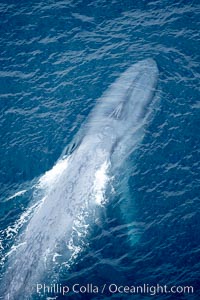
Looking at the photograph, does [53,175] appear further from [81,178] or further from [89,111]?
[89,111]

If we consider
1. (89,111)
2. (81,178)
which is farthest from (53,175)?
(89,111)

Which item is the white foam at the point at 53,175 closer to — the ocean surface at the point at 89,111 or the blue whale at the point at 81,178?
the blue whale at the point at 81,178

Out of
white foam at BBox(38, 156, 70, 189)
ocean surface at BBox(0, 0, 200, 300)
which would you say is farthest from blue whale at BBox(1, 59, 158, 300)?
ocean surface at BBox(0, 0, 200, 300)

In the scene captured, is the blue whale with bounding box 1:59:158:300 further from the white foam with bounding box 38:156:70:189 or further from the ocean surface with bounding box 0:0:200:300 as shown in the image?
the ocean surface with bounding box 0:0:200:300

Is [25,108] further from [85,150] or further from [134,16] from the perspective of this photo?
[134,16]

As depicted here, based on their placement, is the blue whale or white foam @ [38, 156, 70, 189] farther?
white foam @ [38, 156, 70, 189]

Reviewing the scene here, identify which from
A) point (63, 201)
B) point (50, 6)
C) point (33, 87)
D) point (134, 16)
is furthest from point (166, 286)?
point (50, 6)

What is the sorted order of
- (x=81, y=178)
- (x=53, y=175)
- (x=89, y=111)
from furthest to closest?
(x=89, y=111) → (x=53, y=175) → (x=81, y=178)

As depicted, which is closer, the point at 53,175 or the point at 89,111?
the point at 53,175

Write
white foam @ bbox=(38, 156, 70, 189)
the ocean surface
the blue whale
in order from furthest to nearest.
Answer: white foam @ bbox=(38, 156, 70, 189) < the ocean surface < the blue whale

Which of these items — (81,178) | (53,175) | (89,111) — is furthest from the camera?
(89,111)
